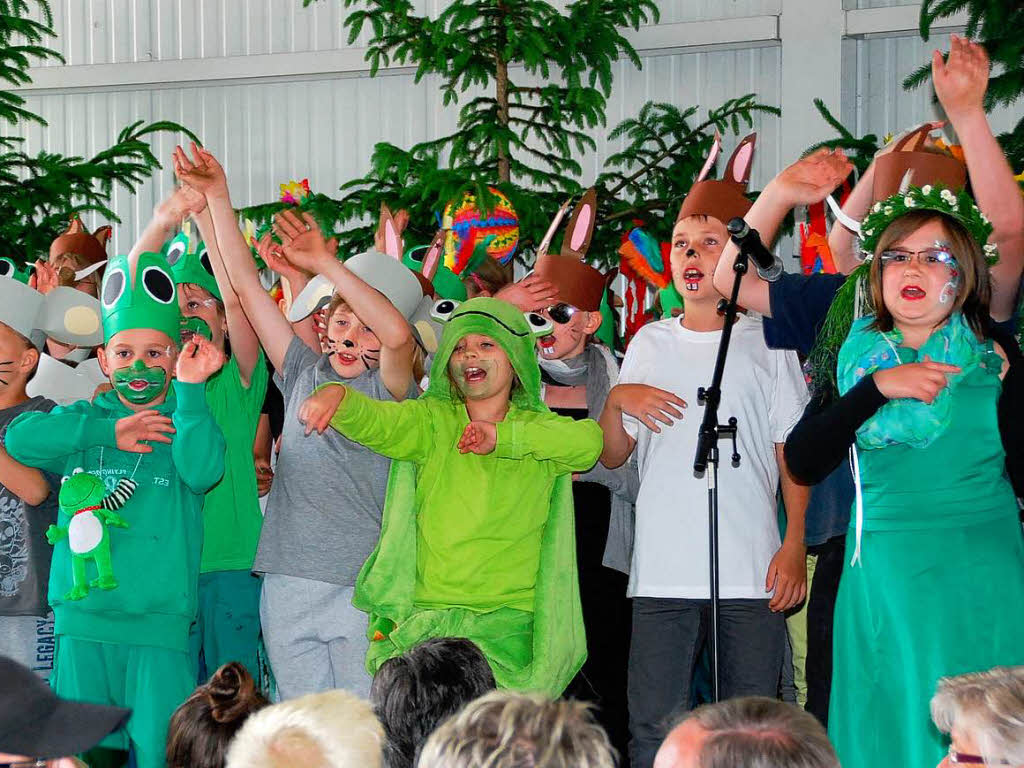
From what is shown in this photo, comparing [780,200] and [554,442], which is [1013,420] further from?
[554,442]

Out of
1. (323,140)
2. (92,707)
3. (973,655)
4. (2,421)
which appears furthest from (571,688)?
(323,140)

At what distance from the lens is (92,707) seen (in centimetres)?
157

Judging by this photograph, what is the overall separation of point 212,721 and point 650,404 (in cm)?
174

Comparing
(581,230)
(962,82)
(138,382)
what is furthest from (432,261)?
(962,82)

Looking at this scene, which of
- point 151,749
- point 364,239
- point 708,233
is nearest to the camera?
point 151,749

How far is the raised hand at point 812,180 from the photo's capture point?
138 inches

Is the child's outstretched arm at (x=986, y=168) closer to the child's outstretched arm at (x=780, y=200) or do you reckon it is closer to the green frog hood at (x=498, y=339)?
the child's outstretched arm at (x=780, y=200)

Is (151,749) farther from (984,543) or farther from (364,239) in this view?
(364,239)

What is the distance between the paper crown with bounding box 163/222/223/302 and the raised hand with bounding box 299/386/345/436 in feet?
4.06

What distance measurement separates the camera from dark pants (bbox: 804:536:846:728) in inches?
146

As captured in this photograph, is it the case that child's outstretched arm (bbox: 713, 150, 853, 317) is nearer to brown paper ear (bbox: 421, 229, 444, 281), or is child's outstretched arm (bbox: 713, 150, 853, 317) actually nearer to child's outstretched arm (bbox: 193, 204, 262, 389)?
child's outstretched arm (bbox: 193, 204, 262, 389)

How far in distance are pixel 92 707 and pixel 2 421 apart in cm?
275

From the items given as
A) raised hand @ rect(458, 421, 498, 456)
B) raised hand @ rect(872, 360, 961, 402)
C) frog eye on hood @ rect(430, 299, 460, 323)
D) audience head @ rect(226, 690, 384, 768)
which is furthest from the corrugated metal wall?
audience head @ rect(226, 690, 384, 768)

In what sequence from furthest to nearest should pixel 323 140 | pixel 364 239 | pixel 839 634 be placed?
1. pixel 323 140
2. pixel 364 239
3. pixel 839 634
